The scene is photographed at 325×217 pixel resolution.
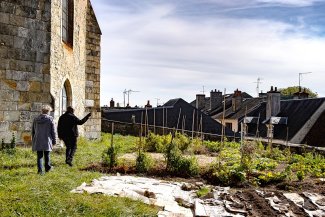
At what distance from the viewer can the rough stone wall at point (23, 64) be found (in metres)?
10.6

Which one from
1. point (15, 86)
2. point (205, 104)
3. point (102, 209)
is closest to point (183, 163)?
point (102, 209)

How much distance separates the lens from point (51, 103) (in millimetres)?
11500

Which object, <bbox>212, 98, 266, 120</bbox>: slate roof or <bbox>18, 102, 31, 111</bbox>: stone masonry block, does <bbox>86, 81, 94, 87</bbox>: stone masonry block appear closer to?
<bbox>18, 102, 31, 111</bbox>: stone masonry block

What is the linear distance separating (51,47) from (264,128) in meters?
21.1

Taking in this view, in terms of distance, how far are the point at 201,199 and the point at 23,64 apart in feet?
22.2

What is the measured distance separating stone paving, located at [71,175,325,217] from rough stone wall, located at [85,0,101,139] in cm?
868

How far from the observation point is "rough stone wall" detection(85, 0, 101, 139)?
1642 cm

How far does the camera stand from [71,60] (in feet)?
44.9

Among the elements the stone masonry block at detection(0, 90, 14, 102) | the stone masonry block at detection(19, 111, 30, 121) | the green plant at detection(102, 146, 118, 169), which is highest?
the stone masonry block at detection(0, 90, 14, 102)

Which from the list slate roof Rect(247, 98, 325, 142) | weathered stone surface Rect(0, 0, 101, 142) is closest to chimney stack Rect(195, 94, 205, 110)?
slate roof Rect(247, 98, 325, 142)

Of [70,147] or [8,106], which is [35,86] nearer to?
[8,106]

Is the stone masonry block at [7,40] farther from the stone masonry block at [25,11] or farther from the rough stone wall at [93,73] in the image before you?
the rough stone wall at [93,73]

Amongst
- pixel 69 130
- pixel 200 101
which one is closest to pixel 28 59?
pixel 69 130

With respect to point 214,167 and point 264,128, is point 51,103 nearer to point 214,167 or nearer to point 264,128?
point 214,167
